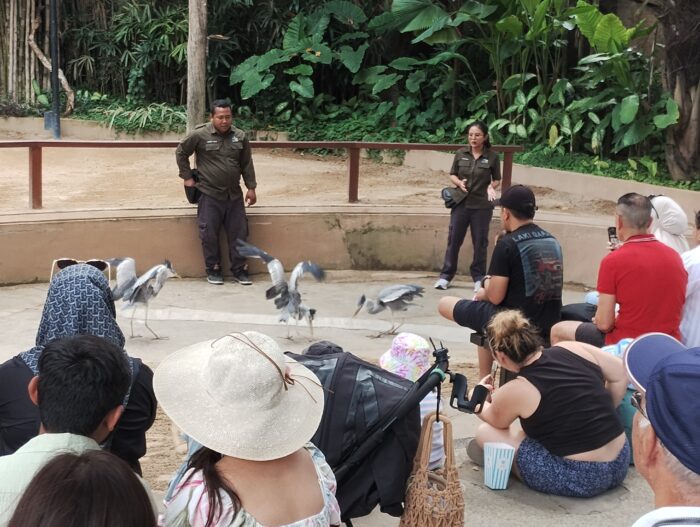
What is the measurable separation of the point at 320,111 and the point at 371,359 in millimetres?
10120

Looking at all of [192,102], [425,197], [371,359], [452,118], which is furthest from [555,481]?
[452,118]

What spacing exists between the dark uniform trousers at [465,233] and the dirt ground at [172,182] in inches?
56.9

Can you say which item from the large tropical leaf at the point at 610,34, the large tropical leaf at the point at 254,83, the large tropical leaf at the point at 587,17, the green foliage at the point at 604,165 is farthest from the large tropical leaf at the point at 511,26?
the large tropical leaf at the point at 254,83

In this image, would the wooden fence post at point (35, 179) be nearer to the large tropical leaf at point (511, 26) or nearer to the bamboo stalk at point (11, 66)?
the large tropical leaf at point (511, 26)

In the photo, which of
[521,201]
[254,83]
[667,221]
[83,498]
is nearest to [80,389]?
[83,498]

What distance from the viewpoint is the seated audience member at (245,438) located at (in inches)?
95.3

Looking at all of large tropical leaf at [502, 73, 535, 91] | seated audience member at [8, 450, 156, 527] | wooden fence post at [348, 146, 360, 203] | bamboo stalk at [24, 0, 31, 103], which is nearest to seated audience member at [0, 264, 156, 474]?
seated audience member at [8, 450, 156, 527]

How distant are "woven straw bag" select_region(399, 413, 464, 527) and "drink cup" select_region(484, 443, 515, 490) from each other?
954 mm

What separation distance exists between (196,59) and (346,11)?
16.6ft

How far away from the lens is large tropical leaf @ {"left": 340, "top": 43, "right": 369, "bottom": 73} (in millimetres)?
15695

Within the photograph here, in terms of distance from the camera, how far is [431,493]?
127 inches

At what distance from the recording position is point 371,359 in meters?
7.06

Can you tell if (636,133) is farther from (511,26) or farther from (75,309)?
(75,309)

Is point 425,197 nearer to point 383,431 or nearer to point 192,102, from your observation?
point 192,102
